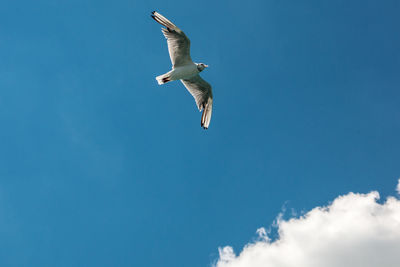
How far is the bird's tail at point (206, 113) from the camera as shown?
30.8m

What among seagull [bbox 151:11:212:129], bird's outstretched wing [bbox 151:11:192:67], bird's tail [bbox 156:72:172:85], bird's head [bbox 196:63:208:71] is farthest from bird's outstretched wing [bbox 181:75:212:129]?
bird's outstretched wing [bbox 151:11:192:67]

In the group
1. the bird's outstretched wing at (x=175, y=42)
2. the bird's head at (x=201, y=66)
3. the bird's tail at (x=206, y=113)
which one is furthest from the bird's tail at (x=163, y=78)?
the bird's tail at (x=206, y=113)

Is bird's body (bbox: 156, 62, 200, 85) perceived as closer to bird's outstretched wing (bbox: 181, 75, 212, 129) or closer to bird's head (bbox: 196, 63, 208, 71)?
bird's head (bbox: 196, 63, 208, 71)

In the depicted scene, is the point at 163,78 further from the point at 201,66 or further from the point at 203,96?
the point at 203,96

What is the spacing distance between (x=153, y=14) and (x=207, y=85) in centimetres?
750

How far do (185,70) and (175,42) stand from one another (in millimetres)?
2398

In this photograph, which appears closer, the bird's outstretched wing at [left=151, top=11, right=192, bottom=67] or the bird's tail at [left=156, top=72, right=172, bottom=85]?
the bird's outstretched wing at [left=151, top=11, right=192, bottom=67]

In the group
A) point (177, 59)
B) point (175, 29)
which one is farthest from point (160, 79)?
point (175, 29)

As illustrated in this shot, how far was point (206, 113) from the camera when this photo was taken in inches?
1217

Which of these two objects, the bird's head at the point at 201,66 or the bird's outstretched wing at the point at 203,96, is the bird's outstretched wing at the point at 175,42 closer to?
the bird's head at the point at 201,66

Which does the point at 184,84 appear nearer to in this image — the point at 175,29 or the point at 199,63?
the point at 199,63

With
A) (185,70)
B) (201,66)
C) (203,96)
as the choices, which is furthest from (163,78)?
(203,96)

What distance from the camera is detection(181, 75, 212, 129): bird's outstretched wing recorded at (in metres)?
30.2

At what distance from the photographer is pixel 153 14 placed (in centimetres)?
2555
